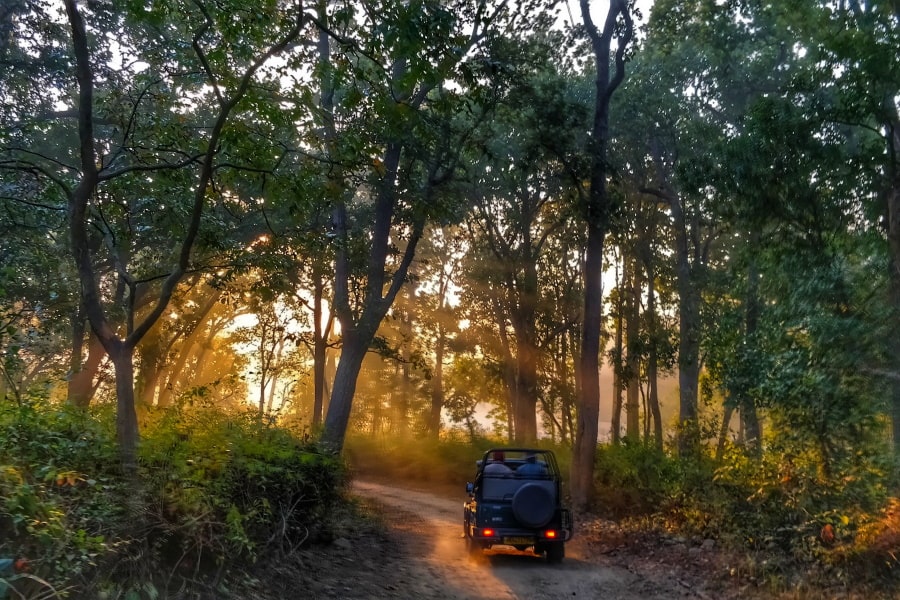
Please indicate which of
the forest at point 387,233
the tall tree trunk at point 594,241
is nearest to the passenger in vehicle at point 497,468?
the forest at point 387,233

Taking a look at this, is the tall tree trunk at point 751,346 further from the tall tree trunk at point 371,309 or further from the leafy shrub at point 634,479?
the tall tree trunk at point 371,309

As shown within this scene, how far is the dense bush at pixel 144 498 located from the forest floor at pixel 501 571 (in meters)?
0.63

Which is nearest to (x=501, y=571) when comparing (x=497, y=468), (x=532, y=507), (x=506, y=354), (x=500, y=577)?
(x=500, y=577)

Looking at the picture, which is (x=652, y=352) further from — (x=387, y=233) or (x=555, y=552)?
(x=555, y=552)

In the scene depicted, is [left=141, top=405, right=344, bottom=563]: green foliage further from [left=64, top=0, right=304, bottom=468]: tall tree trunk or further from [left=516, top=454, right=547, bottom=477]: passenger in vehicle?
[left=516, top=454, right=547, bottom=477]: passenger in vehicle

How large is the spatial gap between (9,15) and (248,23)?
11.6 m

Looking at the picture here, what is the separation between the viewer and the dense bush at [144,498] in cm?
505

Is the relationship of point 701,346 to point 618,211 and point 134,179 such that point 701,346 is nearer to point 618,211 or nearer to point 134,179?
point 618,211

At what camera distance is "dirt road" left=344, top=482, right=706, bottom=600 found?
948 cm

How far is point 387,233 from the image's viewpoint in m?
17.8

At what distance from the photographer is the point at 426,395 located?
41906mm

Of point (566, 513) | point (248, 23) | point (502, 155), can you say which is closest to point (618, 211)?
point (502, 155)

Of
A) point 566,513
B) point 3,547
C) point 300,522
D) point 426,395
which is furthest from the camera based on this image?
point 426,395

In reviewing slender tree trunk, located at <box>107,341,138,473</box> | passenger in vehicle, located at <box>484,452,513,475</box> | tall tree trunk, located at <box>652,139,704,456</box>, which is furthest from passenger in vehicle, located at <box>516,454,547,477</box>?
tall tree trunk, located at <box>652,139,704,456</box>
